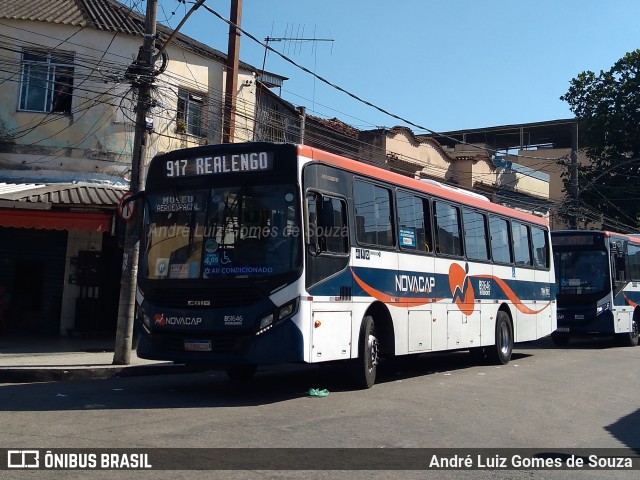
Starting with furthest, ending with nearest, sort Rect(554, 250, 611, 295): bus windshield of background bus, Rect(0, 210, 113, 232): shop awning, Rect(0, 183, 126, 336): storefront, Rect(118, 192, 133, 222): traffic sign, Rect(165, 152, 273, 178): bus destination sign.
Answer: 1. Rect(554, 250, 611, 295): bus windshield of background bus
2. Rect(0, 183, 126, 336): storefront
3. Rect(0, 210, 113, 232): shop awning
4. Rect(118, 192, 133, 222): traffic sign
5. Rect(165, 152, 273, 178): bus destination sign

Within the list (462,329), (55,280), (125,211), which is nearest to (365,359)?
(462,329)

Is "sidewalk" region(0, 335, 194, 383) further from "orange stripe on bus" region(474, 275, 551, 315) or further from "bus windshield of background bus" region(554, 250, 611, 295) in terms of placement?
"bus windshield of background bus" region(554, 250, 611, 295)

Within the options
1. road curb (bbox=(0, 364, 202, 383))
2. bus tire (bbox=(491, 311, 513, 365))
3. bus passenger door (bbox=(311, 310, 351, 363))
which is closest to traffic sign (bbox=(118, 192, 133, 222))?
road curb (bbox=(0, 364, 202, 383))

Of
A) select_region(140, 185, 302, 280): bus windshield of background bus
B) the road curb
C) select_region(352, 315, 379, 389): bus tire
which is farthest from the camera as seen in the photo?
the road curb

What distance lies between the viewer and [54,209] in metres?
16.3

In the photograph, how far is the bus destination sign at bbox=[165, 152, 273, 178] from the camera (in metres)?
10.2

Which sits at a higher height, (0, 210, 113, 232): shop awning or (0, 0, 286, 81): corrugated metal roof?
(0, 0, 286, 81): corrugated metal roof

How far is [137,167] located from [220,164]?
3.82 meters

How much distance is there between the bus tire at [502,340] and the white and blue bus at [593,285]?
6.13 metres

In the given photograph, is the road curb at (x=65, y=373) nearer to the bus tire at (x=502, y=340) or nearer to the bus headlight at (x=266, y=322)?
the bus headlight at (x=266, y=322)

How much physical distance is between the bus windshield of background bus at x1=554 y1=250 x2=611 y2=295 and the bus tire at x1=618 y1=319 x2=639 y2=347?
76.6 inches

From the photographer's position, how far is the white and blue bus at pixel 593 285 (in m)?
21.8

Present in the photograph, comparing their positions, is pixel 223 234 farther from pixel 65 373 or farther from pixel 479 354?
pixel 479 354

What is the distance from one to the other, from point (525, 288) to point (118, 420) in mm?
11863
